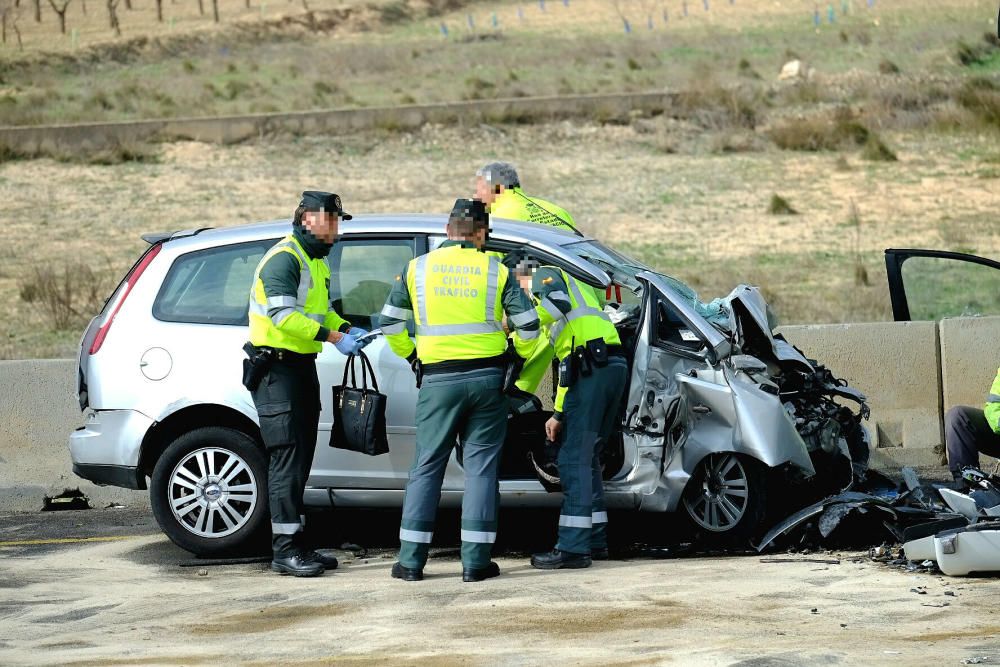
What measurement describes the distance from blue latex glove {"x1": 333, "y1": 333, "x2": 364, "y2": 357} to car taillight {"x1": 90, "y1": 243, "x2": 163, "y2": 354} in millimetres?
1345

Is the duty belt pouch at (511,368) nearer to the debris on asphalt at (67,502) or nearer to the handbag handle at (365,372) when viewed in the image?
the handbag handle at (365,372)

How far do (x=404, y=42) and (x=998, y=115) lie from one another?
29809 mm

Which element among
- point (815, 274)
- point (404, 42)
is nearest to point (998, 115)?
point (815, 274)

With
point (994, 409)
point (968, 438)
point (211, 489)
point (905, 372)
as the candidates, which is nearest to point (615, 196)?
point (905, 372)

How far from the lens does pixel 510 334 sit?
754cm

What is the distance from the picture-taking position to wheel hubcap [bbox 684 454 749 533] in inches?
315

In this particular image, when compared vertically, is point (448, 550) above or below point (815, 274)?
below

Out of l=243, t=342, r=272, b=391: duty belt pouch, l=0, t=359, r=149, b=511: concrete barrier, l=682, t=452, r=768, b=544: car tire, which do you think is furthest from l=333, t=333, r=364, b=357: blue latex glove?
l=0, t=359, r=149, b=511: concrete barrier

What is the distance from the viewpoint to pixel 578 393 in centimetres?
763

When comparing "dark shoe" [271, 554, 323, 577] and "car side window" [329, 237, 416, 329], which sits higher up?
"car side window" [329, 237, 416, 329]

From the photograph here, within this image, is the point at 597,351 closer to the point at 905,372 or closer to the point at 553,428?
A: the point at 553,428

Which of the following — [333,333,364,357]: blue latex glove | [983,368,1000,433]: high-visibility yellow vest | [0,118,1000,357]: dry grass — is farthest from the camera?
[0,118,1000,357]: dry grass

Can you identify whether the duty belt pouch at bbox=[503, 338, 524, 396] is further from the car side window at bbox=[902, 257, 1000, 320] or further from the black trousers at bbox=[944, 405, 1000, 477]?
the car side window at bbox=[902, 257, 1000, 320]

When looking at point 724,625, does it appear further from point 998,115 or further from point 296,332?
point 998,115
